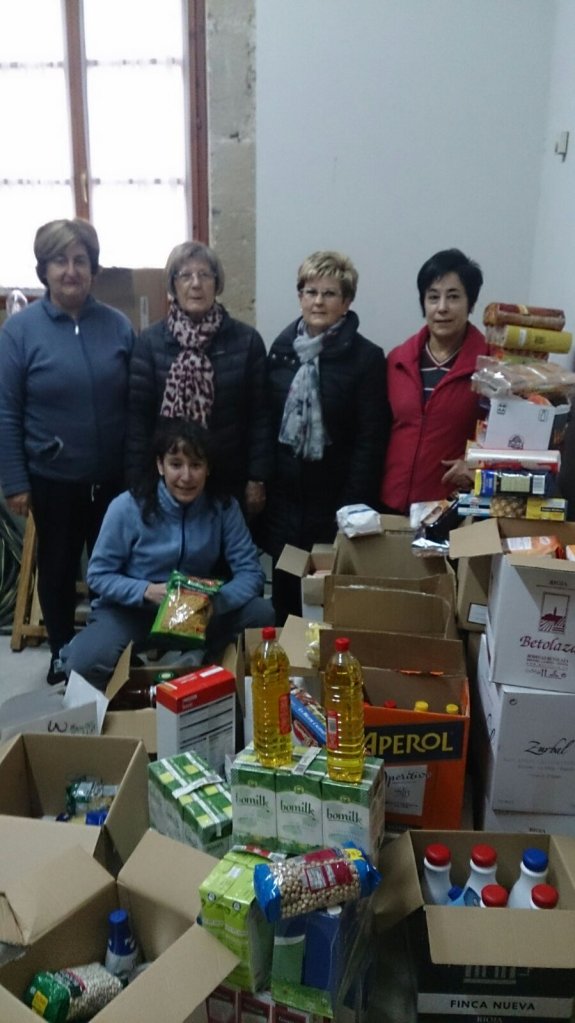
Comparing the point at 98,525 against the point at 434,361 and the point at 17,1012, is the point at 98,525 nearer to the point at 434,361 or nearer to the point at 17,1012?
the point at 434,361

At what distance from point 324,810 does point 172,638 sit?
952mm

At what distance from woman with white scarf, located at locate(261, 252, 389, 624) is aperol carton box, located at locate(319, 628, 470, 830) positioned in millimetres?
783

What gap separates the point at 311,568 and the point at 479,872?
3.50 feet

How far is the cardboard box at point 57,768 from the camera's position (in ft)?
5.16

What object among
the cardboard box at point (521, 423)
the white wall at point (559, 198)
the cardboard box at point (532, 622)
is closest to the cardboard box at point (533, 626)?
the cardboard box at point (532, 622)

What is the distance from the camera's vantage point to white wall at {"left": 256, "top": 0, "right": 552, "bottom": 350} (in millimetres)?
2738

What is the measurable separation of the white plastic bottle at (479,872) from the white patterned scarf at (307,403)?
129 centimetres

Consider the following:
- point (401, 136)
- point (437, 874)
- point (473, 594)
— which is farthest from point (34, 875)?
point (401, 136)

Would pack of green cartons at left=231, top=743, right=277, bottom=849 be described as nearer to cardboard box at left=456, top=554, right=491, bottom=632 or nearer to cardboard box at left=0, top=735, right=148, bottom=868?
cardboard box at left=0, top=735, right=148, bottom=868

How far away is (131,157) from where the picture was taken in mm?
3244

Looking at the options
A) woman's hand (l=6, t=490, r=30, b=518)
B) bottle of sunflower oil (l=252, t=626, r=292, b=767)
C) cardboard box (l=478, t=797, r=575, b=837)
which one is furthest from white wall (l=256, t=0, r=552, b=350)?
bottle of sunflower oil (l=252, t=626, r=292, b=767)

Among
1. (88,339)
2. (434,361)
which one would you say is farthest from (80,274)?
(434,361)

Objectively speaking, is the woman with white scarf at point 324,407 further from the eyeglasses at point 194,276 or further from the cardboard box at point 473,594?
the cardboard box at point 473,594

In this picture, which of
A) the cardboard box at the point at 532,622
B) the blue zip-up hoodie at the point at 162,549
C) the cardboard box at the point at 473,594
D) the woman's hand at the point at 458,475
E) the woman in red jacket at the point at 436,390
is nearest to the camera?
the cardboard box at the point at 532,622
